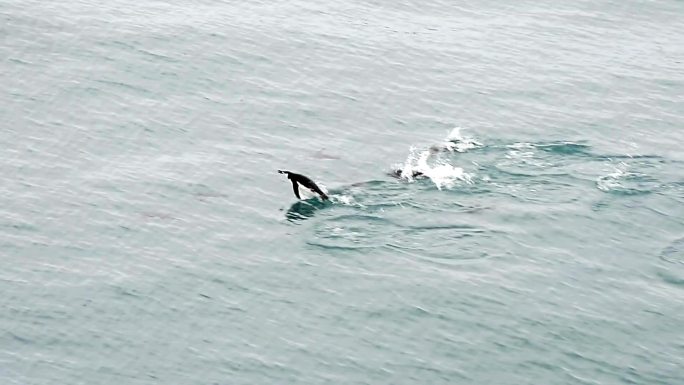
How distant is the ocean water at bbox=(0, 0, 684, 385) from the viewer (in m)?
41.8

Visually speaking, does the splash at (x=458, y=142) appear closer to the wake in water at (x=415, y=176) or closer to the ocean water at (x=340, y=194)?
the wake in water at (x=415, y=176)

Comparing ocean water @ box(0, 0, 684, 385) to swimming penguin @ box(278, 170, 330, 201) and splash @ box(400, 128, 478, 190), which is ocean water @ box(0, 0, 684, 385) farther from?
swimming penguin @ box(278, 170, 330, 201)

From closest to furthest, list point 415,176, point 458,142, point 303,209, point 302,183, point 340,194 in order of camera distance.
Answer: point 302,183 → point 303,209 → point 340,194 → point 415,176 → point 458,142

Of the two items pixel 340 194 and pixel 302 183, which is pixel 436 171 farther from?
pixel 302 183

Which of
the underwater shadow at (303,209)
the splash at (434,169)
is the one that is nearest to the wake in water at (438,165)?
the splash at (434,169)

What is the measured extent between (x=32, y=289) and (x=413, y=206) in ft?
53.5

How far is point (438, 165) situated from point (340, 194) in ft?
18.0

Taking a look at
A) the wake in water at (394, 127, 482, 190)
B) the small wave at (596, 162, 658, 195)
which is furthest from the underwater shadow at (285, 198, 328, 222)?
the small wave at (596, 162, 658, 195)

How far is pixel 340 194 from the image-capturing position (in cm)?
5228

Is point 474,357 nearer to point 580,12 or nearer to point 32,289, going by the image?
point 32,289

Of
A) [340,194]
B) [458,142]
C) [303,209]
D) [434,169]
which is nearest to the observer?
[303,209]

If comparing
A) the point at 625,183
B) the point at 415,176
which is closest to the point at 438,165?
the point at 415,176

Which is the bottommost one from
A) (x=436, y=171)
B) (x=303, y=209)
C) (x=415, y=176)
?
(x=303, y=209)

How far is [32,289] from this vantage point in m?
44.9
